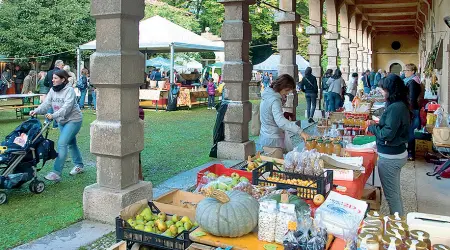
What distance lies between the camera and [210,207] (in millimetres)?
2791

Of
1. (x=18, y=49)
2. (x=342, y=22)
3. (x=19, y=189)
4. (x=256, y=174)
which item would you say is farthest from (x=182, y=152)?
(x=18, y=49)

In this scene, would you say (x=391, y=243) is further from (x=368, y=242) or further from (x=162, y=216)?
(x=162, y=216)

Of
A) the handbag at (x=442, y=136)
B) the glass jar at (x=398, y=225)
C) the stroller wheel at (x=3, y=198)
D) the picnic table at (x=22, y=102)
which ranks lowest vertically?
the stroller wheel at (x=3, y=198)

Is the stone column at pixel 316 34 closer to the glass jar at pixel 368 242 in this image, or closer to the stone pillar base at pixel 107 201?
the stone pillar base at pixel 107 201

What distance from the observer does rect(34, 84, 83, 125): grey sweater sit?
6.32m

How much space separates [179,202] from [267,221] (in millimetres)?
1195

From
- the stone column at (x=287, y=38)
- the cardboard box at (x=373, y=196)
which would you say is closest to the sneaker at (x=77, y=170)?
the cardboard box at (x=373, y=196)

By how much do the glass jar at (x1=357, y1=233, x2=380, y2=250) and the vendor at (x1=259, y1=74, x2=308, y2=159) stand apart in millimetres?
2516

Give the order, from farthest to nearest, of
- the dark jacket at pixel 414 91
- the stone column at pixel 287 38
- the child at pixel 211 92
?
the child at pixel 211 92 < the stone column at pixel 287 38 < the dark jacket at pixel 414 91

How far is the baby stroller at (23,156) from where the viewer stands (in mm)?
5449

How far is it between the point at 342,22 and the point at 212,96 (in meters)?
7.64

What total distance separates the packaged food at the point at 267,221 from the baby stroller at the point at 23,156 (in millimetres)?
3940

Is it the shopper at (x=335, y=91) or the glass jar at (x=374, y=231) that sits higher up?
the shopper at (x=335, y=91)

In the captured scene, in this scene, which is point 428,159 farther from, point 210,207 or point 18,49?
point 18,49
